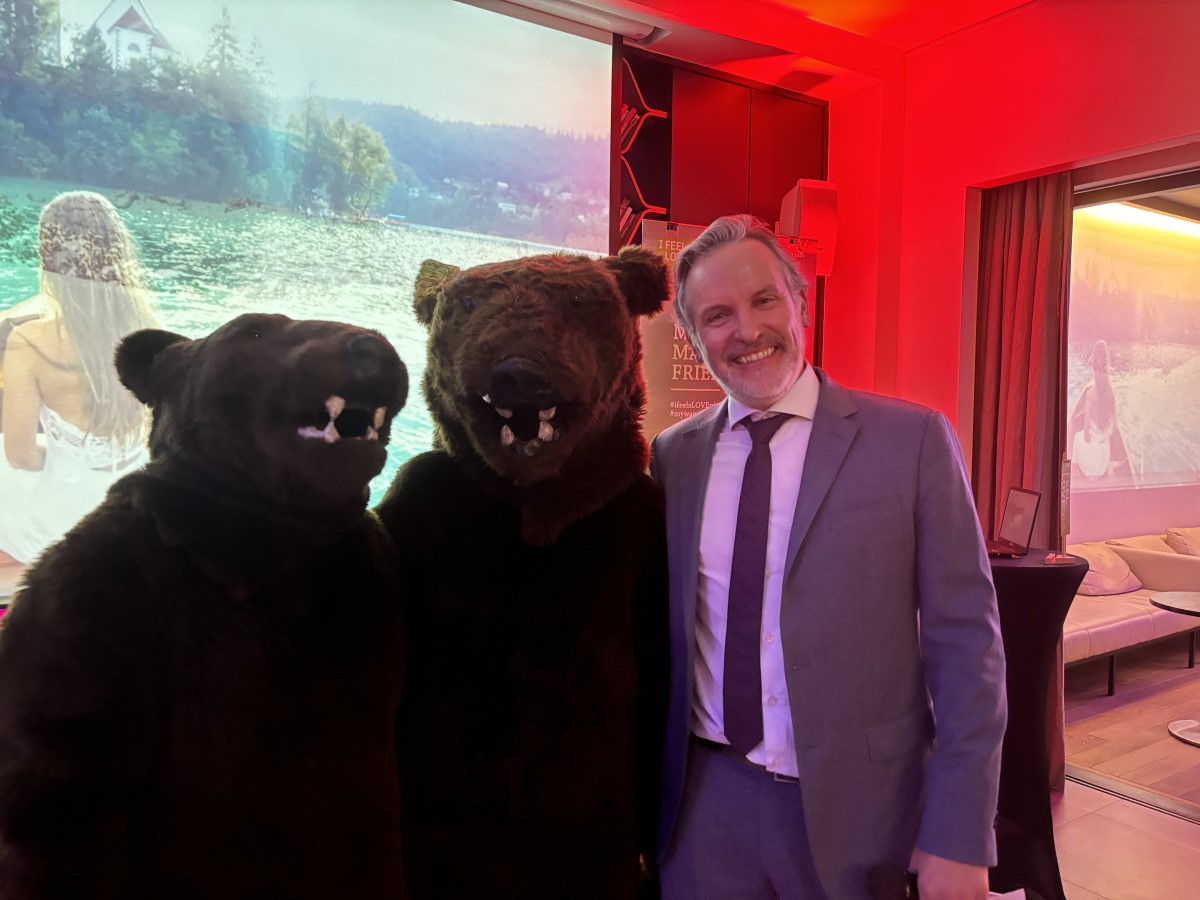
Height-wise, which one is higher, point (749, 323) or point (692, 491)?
point (749, 323)

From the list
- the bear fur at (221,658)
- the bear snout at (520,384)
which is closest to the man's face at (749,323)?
the bear snout at (520,384)

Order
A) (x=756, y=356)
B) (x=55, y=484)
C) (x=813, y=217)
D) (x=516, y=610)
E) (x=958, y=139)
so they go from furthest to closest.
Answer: (x=813, y=217) → (x=958, y=139) → (x=55, y=484) → (x=756, y=356) → (x=516, y=610)

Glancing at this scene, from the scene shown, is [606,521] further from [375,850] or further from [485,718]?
[375,850]

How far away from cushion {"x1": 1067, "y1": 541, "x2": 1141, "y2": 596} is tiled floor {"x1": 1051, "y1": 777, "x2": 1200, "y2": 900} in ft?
6.32

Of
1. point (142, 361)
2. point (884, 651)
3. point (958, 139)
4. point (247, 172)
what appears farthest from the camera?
point (958, 139)

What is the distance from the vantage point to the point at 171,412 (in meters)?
1.03

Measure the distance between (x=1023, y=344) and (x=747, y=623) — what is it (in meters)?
3.03

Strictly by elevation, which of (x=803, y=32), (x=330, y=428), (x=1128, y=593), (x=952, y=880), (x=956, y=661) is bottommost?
(x=1128, y=593)

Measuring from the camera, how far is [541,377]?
3.67ft

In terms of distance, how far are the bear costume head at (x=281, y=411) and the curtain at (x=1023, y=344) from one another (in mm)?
3384

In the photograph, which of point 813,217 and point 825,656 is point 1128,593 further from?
point 825,656

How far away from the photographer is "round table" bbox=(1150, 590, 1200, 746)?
12.8ft

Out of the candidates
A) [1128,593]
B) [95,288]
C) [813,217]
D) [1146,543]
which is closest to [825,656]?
[95,288]

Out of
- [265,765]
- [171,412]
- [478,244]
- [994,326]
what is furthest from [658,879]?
[994,326]
